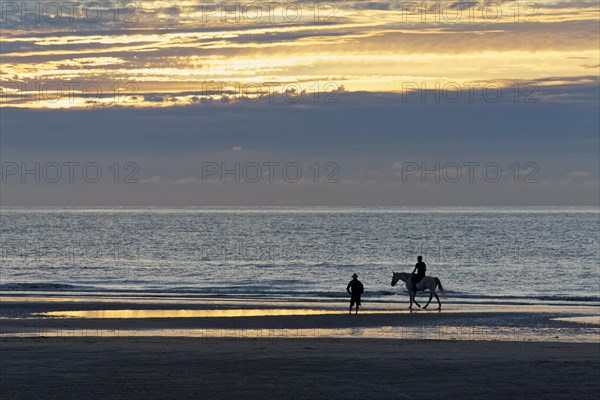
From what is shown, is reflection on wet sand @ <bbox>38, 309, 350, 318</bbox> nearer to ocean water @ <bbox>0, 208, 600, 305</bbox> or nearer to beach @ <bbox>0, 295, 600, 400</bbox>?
beach @ <bbox>0, 295, 600, 400</bbox>

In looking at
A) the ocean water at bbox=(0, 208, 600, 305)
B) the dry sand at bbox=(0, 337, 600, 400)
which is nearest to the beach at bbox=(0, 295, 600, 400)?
the dry sand at bbox=(0, 337, 600, 400)

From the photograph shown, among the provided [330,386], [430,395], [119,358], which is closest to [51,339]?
[119,358]

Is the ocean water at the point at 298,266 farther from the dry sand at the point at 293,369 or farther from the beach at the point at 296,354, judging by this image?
the dry sand at the point at 293,369

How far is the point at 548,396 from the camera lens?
20.1m

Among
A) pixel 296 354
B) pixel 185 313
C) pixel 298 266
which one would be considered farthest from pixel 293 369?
pixel 298 266

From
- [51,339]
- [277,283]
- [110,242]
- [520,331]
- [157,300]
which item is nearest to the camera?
[51,339]

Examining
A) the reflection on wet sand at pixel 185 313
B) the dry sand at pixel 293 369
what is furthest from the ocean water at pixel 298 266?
the dry sand at pixel 293 369

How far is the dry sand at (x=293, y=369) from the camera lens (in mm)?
20438

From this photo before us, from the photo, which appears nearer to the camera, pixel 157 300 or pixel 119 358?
pixel 119 358

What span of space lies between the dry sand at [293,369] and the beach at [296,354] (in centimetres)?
3

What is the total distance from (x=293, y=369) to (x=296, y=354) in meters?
2.78

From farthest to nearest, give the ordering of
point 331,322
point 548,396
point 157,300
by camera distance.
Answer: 1. point 157,300
2. point 331,322
3. point 548,396

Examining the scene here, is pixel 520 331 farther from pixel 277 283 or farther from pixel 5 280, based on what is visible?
pixel 5 280

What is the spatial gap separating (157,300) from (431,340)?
23547mm
